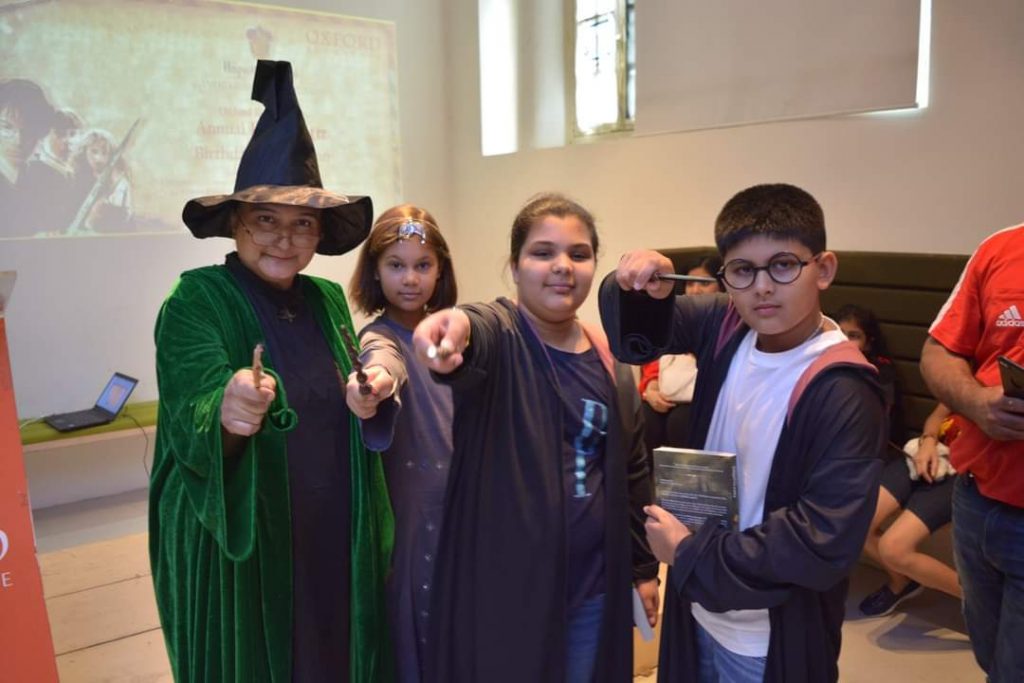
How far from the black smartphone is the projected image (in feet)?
13.1

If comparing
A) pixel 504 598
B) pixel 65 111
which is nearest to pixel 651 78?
pixel 65 111

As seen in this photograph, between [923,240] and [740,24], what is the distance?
1307mm

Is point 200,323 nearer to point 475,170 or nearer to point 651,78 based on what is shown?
point 651,78

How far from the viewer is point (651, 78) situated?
399cm

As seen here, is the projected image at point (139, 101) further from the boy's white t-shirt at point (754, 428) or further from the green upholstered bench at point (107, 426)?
the boy's white t-shirt at point (754, 428)

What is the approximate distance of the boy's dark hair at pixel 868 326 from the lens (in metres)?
2.99

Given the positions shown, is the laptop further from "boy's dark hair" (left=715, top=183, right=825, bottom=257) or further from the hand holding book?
"boy's dark hair" (left=715, top=183, right=825, bottom=257)

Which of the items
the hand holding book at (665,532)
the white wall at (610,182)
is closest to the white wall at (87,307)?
the white wall at (610,182)

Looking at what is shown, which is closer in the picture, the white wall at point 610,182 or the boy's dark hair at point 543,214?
the boy's dark hair at point 543,214

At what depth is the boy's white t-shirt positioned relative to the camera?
4.08 feet

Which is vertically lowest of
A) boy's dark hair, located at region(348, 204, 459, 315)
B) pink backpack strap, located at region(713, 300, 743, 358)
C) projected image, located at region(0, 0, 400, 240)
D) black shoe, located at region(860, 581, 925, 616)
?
black shoe, located at region(860, 581, 925, 616)

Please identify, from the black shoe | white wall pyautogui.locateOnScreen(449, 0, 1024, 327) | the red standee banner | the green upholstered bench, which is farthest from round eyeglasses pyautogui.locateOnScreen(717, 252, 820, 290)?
the green upholstered bench

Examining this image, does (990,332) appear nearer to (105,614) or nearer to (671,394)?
(671,394)

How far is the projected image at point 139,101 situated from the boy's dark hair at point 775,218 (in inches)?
148
